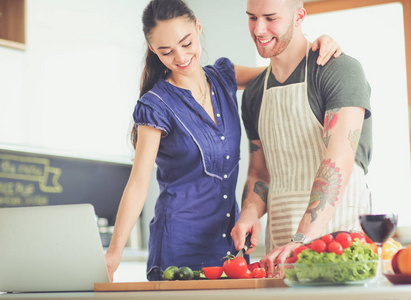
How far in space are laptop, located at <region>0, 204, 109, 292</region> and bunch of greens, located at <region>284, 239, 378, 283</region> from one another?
1.59ft

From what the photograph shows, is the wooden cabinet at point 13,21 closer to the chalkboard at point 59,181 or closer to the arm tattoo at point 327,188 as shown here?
the chalkboard at point 59,181

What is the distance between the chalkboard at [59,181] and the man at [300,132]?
1.97 metres

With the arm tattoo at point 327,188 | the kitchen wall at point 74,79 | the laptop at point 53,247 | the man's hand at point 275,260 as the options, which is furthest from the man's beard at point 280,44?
the kitchen wall at point 74,79

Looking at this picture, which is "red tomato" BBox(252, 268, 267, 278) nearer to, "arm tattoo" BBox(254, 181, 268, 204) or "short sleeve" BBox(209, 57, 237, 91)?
"arm tattoo" BBox(254, 181, 268, 204)

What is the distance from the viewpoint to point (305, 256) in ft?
3.63

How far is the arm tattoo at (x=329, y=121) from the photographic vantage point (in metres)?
1.75

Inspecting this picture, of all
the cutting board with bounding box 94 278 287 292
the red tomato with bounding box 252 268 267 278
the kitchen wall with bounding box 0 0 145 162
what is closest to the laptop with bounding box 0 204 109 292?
the cutting board with bounding box 94 278 287 292

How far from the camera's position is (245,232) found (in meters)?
1.78

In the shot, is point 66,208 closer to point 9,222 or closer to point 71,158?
point 9,222

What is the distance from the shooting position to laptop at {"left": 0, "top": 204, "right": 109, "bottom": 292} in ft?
4.42

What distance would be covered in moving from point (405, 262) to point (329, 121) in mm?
737

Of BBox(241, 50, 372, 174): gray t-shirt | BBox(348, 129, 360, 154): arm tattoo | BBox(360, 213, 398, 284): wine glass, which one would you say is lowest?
BBox(360, 213, 398, 284): wine glass

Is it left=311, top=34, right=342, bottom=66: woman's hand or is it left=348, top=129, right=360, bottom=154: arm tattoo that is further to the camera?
left=311, top=34, right=342, bottom=66: woman's hand

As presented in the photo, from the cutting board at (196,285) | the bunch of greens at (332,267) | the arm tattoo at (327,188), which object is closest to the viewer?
the bunch of greens at (332,267)
